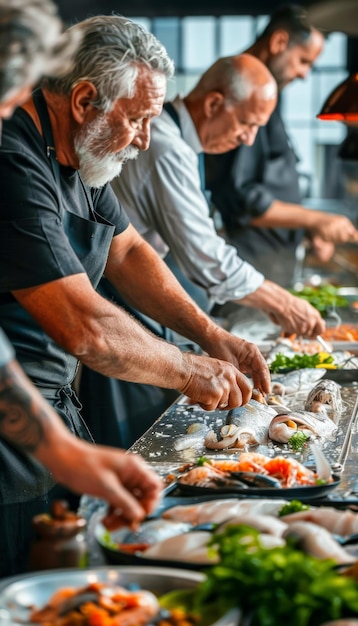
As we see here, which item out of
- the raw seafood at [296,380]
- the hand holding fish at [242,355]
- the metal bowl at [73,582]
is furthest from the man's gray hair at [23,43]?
the raw seafood at [296,380]

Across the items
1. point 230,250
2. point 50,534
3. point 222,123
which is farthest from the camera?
point 222,123

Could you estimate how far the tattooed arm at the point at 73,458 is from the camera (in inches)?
63.7

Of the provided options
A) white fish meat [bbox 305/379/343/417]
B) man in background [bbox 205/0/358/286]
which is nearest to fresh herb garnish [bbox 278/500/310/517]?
white fish meat [bbox 305/379/343/417]

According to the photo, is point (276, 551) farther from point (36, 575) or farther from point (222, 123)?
point (222, 123)

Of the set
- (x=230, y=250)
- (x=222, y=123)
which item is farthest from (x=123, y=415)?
(x=222, y=123)

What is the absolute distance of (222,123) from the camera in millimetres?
4461

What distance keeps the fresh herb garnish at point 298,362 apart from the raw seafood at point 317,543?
204 centimetres

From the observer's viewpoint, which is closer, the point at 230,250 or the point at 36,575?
the point at 36,575

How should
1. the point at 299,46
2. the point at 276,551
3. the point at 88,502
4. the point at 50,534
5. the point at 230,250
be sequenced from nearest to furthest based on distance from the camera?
the point at 276,551, the point at 50,534, the point at 88,502, the point at 230,250, the point at 299,46

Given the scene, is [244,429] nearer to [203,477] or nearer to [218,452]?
[218,452]

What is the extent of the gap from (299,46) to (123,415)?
2947 millimetres

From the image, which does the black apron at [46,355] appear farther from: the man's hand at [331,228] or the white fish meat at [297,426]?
the man's hand at [331,228]

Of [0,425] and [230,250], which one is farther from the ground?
[0,425]

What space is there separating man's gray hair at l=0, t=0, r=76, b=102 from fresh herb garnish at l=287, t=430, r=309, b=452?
4.49ft
